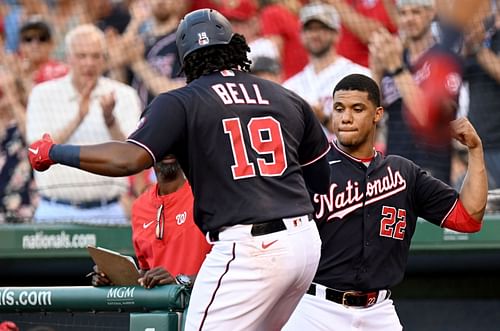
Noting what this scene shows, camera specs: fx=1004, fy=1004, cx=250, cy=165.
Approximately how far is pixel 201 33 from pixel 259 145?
1.40 feet

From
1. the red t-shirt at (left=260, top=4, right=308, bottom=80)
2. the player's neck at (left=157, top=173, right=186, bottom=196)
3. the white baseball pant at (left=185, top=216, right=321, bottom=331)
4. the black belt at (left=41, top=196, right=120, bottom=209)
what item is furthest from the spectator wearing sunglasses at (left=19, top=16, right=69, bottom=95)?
the white baseball pant at (left=185, top=216, right=321, bottom=331)

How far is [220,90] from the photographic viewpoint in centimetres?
322

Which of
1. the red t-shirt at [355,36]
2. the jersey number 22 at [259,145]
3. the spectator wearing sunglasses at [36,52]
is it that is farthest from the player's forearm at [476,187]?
the spectator wearing sunglasses at [36,52]

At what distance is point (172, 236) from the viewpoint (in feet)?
13.7

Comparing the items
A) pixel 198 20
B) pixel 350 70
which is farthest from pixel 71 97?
pixel 198 20

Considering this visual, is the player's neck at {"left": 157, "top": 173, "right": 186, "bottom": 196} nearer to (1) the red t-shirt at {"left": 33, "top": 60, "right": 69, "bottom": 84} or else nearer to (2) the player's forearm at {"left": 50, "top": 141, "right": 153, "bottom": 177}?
(2) the player's forearm at {"left": 50, "top": 141, "right": 153, "bottom": 177}

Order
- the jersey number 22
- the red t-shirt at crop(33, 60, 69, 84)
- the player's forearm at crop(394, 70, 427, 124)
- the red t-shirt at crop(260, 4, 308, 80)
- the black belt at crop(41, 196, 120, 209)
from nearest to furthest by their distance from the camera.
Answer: the jersey number 22
the player's forearm at crop(394, 70, 427, 124)
the red t-shirt at crop(260, 4, 308, 80)
the black belt at crop(41, 196, 120, 209)
the red t-shirt at crop(33, 60, 69, 84)

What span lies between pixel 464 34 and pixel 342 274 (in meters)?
2.49

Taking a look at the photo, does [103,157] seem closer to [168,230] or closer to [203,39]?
[203,39]

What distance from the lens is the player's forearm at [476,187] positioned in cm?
403

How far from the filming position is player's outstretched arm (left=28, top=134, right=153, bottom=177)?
9.98 feet

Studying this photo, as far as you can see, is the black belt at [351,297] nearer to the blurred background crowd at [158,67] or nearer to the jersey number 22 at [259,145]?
the jersey number 22 at [259,145]

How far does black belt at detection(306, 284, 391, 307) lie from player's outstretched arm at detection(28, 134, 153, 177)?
1.18 metres

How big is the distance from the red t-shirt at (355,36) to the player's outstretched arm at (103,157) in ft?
10.8
